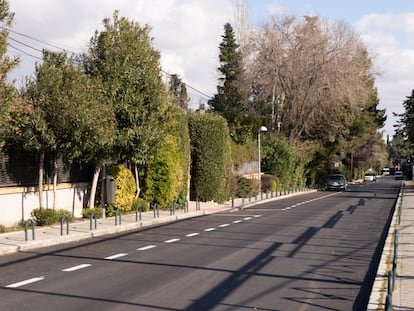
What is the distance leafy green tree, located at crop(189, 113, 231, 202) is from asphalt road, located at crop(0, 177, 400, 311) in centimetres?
1453

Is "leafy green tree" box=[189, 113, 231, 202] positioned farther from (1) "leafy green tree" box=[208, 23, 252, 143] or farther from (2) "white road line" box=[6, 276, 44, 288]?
(1) "leafy green tree" box=[208, 23, 252, 143]

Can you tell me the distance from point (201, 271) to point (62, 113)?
9.31 m

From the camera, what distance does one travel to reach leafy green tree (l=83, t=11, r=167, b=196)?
23.5 metres

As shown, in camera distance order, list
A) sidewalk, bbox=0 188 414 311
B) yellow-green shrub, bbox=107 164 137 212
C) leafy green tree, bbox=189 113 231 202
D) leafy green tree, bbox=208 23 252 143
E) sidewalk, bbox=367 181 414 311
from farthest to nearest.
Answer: leafy green tree, bbox=208 23 252 143
leafy green tree, bbox=189 113 231 202
yellow-green shrub, bbox=107 164 137 212
sidewalk, bbox=0 188 414 311
sidewalk, bbox=367 181 414 311

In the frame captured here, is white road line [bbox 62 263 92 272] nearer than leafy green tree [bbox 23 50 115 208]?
Yes

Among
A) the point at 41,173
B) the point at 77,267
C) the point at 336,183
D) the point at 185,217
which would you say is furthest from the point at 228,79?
the point at 77,267

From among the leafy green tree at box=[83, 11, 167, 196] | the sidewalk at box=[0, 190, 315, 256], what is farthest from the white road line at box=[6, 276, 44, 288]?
the leafy green tree at box=[83, 11, 167, 196]

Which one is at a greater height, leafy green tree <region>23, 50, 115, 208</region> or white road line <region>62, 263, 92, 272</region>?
leafy green tree <region>23, 50, 115, 208</region>

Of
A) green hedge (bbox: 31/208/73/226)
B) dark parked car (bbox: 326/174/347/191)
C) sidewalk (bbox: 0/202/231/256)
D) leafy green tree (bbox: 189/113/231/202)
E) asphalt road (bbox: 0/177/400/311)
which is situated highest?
leafy green tree (bbox: 189/113/231/202)

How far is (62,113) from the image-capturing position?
19.4 m

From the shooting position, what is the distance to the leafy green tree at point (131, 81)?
2352 centimetres

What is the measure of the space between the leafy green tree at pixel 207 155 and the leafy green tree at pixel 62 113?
45.9ft

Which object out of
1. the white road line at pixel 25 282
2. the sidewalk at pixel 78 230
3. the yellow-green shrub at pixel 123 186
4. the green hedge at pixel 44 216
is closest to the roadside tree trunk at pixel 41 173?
the green hedge at pixel 44 216

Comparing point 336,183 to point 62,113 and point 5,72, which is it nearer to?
point 62,113
